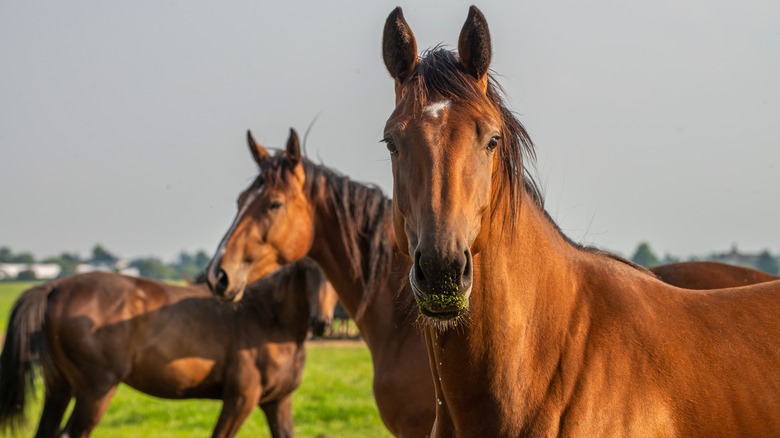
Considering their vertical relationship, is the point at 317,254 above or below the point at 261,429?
above

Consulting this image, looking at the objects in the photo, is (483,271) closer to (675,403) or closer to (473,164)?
(473,164)

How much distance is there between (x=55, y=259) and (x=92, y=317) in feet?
220

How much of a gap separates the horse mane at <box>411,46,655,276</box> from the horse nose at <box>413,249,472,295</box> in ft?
1.67

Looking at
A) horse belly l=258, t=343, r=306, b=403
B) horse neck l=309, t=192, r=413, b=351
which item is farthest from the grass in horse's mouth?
horse belly l=258, t=343, r=306, b=403

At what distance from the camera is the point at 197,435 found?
10.5 m

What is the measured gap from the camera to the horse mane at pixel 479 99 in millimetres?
2973

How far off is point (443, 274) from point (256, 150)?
5048 mm

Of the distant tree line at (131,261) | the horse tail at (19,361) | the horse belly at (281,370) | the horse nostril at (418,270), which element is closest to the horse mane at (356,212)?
the horse belly at (281,370)

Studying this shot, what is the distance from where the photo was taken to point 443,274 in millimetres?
2537

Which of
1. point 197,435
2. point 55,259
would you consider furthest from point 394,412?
point 55,259

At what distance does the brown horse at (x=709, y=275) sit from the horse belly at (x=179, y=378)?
4.71m

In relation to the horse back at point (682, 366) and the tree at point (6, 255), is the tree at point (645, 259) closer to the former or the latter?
the horse back at point (682, 366)

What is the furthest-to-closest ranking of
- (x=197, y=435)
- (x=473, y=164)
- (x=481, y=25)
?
(x=197, y=435) → (x=481, y=25) → (x=473, y=164)

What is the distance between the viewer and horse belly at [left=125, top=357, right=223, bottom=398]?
8.55m
